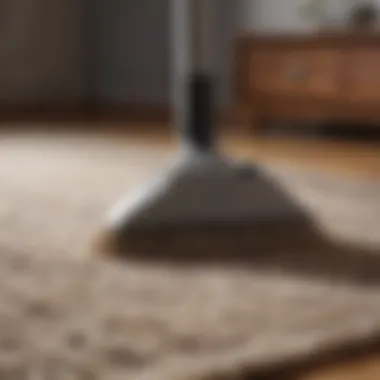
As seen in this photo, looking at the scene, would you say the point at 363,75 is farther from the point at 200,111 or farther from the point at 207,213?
the point at 207,213

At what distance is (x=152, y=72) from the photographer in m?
4.29

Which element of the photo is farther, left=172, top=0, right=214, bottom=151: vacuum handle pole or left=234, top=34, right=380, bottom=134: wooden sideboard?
left=234, top=34, right=380, bottom=134: wooden sideboard

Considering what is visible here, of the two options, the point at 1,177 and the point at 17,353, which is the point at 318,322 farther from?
the point at 1,177

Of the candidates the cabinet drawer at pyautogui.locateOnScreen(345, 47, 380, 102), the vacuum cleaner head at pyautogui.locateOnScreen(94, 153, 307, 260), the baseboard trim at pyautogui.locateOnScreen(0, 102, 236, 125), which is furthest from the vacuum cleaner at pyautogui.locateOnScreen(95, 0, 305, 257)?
the baseboard trim at pyautogui.locateOnScreen(0, 102, 236, 125)

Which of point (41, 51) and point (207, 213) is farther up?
point (207, 213)

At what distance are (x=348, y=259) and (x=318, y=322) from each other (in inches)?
11.9

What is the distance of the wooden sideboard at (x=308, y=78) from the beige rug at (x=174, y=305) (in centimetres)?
129

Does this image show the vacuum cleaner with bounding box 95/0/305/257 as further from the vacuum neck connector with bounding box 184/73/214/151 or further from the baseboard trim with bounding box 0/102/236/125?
the baseboard trim with bounding box 0/102/236/125

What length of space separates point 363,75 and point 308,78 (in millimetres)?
217

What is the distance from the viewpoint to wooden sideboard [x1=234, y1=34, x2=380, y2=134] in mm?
2930

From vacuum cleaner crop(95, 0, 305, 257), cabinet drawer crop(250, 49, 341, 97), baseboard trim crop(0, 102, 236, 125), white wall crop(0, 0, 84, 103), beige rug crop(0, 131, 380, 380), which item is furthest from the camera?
white wall crop(0, 0, 84, 103)

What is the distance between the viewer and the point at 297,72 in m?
3.11

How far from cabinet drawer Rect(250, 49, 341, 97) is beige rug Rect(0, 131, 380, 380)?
1.37 m

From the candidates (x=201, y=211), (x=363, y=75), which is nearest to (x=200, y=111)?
(x=201, y=211)
